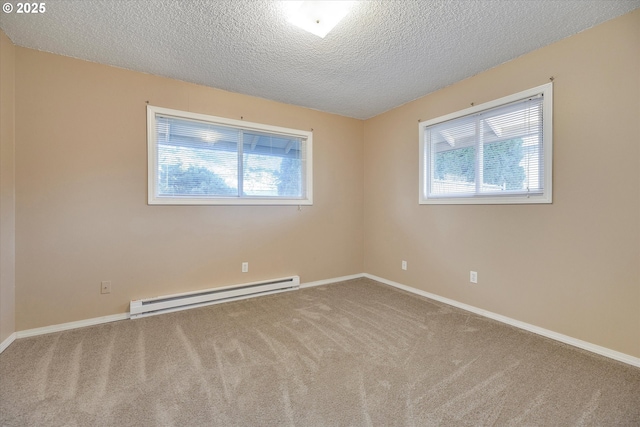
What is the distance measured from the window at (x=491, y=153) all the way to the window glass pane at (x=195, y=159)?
246cm

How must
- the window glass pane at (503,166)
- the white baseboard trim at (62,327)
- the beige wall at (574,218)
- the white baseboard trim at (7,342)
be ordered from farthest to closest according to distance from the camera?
the window glass pane at (503,166)
the white baseboard trim at (62,327)
the white baseboard trim at (7,342)
the beige wall at (574,218)

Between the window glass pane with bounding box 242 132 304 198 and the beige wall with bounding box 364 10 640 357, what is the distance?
78.6 inches

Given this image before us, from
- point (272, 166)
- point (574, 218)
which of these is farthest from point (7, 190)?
point (574, 218)

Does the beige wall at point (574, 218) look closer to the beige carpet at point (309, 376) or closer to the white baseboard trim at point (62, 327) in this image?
the beige carpet at point (309, 376)

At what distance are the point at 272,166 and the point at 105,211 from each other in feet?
6.22

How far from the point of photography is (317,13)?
6.17 feet

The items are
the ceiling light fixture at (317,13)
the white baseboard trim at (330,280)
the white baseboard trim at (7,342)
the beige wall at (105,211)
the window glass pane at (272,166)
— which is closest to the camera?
the ceiling light fixture at (317,13)

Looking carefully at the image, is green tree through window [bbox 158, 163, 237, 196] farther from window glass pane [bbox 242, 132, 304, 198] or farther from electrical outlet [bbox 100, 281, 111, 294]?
electrical outlet [bbox 100, 281, 111, 294]

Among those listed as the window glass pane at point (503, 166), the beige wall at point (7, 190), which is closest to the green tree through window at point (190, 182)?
the beige wall at point (7, 190)

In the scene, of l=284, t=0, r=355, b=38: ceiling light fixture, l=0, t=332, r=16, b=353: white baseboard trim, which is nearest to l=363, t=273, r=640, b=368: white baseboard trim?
l=284, t=0, r=355, b=38: ceiling light fixture

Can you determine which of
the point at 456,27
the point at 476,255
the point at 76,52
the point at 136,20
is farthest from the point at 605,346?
the point at 76,52

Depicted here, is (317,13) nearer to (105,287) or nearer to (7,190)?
(7,190)

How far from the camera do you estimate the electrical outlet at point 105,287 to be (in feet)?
8.62

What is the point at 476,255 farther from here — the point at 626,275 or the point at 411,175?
the point at 411,175
